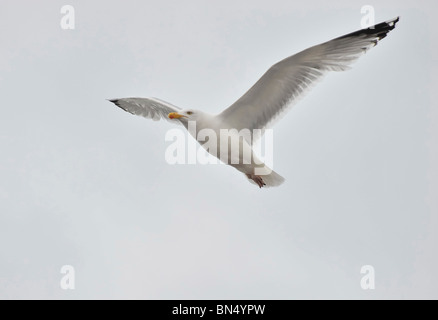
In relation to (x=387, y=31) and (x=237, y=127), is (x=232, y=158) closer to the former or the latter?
(x=237, y=127)

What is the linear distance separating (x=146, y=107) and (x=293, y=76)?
2.03 meters

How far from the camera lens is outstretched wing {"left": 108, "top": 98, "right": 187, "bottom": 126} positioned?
8406 mm

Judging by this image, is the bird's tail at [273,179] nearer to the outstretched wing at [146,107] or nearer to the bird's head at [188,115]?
the bird's head at [188,115]

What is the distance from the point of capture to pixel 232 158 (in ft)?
24.4

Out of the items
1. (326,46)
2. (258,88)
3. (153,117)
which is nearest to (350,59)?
(326,46)

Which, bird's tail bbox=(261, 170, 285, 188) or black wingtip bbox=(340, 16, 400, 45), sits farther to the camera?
bird's tail bbox=(261, 170, 285, 188)

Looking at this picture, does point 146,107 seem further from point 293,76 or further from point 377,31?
point 377,31

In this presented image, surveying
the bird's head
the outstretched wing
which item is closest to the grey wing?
the bird's head

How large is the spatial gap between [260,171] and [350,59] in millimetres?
1422

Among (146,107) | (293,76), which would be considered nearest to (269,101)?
(293,76)

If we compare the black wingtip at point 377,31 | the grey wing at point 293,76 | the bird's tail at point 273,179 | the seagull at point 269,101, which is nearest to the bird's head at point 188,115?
the seagull at point 269,101

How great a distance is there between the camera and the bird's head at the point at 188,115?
24.7 ft

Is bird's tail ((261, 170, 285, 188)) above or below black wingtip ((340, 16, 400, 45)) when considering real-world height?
below

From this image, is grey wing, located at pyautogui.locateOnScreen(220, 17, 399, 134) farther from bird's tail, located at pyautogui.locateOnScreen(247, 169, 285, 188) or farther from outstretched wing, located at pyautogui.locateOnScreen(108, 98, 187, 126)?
outstretched wing, located at pyautogui.locateOnScreen(108, 98, 187, 126)
